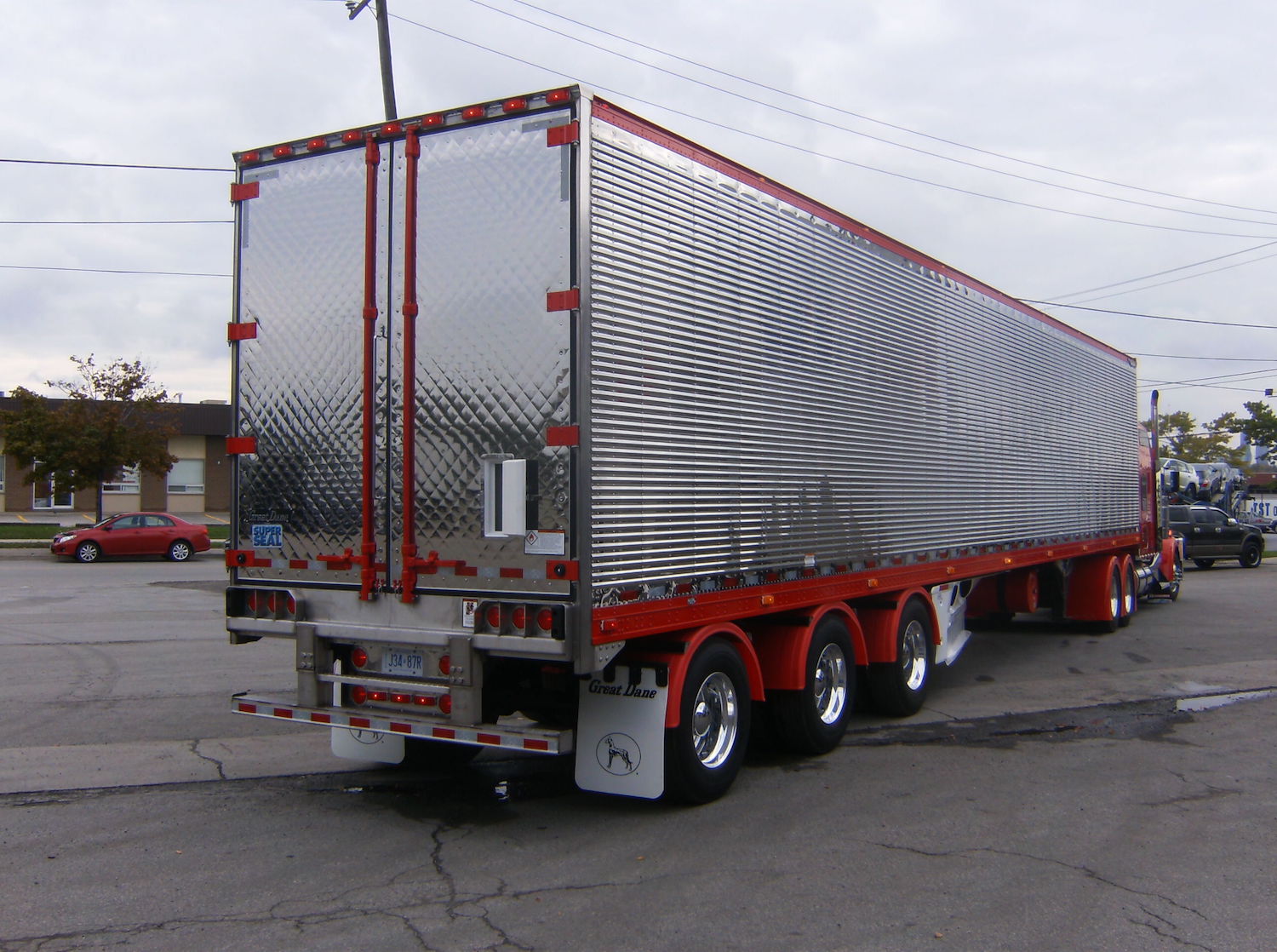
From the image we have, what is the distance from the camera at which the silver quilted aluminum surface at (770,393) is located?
5926mm

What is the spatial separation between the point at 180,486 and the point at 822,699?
47.7 metres

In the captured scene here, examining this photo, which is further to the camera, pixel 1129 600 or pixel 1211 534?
pixel 1211 534

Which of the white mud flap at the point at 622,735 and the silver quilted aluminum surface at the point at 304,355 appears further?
the silver quilted aluminum surface at the point at 304,355

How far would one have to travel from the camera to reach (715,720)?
22.0ft

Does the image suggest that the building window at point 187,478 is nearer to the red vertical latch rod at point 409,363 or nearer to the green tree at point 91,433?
the green tree at point 91,433

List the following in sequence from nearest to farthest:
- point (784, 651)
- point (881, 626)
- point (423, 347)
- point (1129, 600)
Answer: point (423, 347), point (784, 651), point (881, 626), point (1129, 600)

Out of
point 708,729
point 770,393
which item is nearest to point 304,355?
point 770,393

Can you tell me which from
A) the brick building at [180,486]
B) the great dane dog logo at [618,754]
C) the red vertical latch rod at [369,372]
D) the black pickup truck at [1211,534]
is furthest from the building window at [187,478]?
the great dane dog logo at [618,754]

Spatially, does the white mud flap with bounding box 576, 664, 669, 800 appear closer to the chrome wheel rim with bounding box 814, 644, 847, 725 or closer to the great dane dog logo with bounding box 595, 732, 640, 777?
the great dane dog logo with bounding box 595, 732, 640, 777

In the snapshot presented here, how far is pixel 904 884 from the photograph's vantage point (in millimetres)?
5203

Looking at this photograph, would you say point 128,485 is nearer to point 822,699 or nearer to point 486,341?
point 822,699

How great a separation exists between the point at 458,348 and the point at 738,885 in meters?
3.16

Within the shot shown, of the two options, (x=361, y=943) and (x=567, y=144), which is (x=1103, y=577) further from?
(x=361, y=943)

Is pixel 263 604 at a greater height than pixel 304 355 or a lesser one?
lesser
